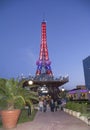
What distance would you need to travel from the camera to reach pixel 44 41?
100875mm

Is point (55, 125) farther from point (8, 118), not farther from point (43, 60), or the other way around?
point (43, 60)

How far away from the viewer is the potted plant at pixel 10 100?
42.7ft

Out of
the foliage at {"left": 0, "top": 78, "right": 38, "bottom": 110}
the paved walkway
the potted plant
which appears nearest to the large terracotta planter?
the potted plant

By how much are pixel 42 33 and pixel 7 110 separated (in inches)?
3531

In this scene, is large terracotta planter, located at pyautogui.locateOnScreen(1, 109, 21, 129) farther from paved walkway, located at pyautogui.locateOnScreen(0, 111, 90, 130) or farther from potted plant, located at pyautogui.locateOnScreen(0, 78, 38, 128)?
paved walkway, located at pyautogui.locateOnScreen(0, 111, 90, 130)

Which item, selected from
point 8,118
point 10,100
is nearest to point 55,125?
point 8,118

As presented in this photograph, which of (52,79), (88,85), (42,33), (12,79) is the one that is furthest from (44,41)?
(12,79)

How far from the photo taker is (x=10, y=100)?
44.1ft

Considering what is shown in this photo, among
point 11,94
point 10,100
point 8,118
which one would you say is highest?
point 11,94

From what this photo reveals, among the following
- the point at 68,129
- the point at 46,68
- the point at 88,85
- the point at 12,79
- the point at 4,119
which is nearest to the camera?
the point at 68,129

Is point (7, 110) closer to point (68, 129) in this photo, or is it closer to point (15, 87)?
point (15, 87)

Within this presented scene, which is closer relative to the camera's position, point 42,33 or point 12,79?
point 12,79

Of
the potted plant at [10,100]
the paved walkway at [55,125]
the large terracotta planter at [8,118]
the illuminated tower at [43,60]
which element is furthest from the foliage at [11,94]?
the illuminated tower at [43,60]

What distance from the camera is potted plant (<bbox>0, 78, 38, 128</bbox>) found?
13.0 meters
